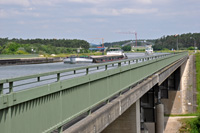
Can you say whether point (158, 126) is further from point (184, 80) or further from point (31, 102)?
point (184, 80)

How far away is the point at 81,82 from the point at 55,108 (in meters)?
1.52

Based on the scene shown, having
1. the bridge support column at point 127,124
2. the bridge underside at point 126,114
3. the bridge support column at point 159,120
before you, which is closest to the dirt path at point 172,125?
the bridge support column at point 159,120

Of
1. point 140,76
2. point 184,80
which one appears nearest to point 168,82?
point 184,80

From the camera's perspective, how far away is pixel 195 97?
54.6 meters

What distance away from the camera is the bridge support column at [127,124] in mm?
14477

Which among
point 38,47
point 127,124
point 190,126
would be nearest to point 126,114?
point 127,124

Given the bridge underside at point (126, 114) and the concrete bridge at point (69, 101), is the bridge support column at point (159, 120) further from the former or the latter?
the concrete bridge at point (69, 101)

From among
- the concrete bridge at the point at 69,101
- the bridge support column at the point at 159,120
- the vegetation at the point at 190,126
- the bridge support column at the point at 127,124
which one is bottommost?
the vegetation at the point at 190,126

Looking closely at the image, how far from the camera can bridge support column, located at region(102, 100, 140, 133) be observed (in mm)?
14477

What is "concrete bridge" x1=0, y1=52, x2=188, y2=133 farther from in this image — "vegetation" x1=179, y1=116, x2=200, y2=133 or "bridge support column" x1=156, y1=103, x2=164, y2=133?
"vegetation" x1=179, y1=116, x2=200, y2=133

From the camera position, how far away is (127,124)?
14.8 meters

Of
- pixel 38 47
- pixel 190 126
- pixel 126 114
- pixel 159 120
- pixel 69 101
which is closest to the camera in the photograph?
pixel 69 101

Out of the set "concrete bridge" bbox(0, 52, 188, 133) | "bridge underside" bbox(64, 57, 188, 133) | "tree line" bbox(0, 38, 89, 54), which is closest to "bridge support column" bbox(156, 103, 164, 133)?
"bridge underside" bbox(64, 57, 188, 133)

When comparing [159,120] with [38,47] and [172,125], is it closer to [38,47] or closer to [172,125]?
[172,125]
